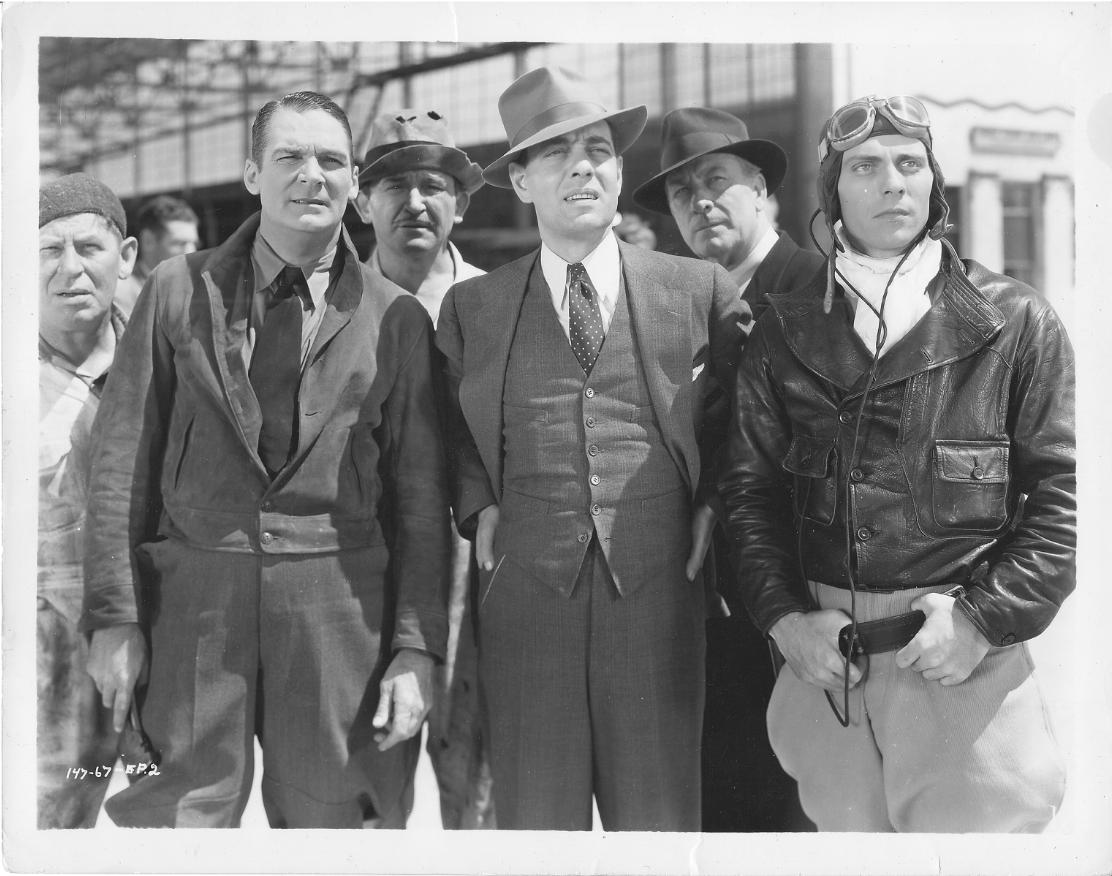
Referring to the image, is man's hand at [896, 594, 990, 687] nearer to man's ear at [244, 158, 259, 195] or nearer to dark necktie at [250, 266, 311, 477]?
dark necktie at [250, 266, 311, 477]

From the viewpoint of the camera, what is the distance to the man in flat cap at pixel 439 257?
3.79m

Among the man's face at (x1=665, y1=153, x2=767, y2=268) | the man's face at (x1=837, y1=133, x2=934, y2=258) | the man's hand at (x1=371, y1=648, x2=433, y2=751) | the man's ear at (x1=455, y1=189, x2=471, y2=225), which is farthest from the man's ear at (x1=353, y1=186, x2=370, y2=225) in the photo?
the man's face at (x1=837, y1=133, x2=934, y2=258)

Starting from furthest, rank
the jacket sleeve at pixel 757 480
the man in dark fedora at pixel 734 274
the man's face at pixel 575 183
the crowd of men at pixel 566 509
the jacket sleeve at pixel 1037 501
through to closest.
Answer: the man in dark fedora at pixel 734 274 → the man's face at pixel 575 183 → the jacket sleeve at pixel 757 480 → the crowd of men at pixel 566 509 → the jacket sleeve at pixel 1037 501

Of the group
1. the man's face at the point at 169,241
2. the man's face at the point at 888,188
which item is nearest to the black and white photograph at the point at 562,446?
the man's face at the point at 888,188

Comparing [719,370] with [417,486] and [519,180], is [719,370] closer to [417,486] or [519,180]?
[519,180]

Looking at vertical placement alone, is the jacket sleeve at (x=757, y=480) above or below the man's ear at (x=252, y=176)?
below

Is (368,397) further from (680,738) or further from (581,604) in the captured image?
(680,738)

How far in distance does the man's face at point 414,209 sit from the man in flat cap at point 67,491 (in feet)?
2.93

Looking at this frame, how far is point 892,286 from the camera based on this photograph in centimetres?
312

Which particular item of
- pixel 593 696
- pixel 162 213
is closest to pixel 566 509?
pixel 593 696

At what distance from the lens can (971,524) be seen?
3.05 meters

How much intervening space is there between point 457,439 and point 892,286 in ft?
4.46

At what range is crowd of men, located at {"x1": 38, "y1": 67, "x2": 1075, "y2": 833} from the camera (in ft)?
10.1

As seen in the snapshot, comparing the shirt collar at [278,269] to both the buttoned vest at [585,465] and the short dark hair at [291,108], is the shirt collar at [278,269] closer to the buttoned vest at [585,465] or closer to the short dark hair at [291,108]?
the short dark hair at [291,108]
